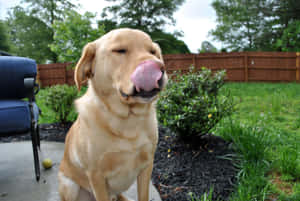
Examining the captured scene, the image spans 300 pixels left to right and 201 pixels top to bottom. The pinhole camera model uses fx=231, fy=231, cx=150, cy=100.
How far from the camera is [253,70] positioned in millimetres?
11531

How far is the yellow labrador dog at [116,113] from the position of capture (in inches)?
43.6

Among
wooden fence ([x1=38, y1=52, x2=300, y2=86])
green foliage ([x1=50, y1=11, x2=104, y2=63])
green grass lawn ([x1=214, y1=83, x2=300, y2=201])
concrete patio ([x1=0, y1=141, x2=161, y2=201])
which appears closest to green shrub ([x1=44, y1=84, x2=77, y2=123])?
concrete patio ([x1=0, y1=141, x2=161, y2=201])

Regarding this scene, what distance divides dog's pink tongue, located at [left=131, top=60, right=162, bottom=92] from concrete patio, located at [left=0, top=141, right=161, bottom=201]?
3.73 ft

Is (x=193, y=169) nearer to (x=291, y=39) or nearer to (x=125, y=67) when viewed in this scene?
(x=125, y=67)

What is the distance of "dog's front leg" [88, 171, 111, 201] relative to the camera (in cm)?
127

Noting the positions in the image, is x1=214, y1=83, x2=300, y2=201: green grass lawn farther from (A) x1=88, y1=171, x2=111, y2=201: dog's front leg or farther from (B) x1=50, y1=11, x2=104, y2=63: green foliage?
(B) x1=50, y1=11, x2=104, y2=63: green foliage

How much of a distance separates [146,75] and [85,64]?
42 cm

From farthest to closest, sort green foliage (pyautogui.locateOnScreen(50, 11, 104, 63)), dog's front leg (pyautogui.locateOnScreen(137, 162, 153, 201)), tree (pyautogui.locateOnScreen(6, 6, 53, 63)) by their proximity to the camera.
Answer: tree (pyautogui.locateOnScreen(6, 6, 53, 63)) < green foliage (pyautogui.locateOnScreen(50, 11, 104, 63)) < dog's front leg (pyautogui.locateOnScreen(137, 162, 153, 201))

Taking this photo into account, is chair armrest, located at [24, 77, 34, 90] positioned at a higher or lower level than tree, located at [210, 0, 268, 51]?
lower

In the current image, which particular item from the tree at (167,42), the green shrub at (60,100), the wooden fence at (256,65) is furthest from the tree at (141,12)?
the green shrub at (60,100)

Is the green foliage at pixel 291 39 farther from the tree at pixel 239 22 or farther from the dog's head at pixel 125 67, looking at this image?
the dog's head at pixel 125 67

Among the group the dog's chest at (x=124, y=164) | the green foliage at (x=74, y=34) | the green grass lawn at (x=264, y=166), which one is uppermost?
the green foliage at (x=74, y=34)

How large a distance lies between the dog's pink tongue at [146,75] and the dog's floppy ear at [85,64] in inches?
13.5

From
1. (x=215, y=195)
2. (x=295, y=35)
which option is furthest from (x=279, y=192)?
(x=295, y=35)
